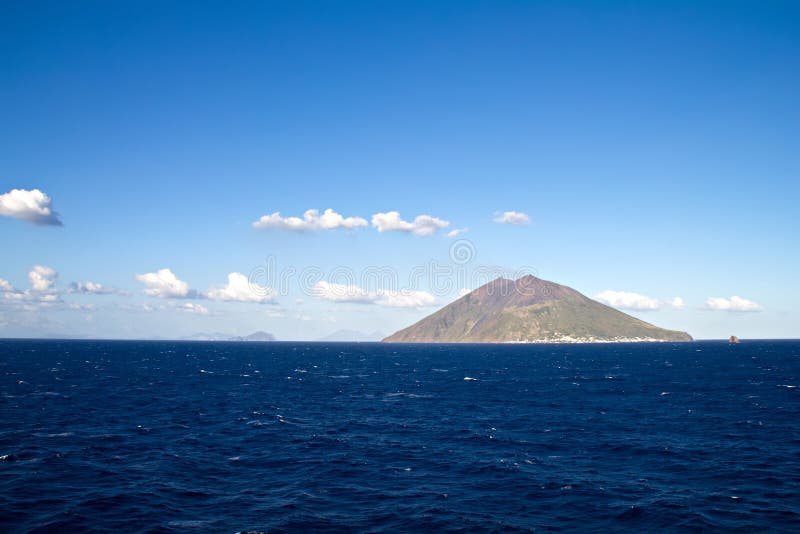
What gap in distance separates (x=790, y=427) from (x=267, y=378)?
133 m

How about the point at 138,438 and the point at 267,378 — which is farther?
the point at 267,378

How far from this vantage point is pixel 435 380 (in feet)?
519

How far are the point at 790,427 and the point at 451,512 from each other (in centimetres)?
6329

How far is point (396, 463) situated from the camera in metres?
59.1

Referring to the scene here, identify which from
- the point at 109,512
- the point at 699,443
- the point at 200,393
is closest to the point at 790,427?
the point at 699,443

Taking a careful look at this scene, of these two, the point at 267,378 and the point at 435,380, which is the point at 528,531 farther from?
the point at 267,378

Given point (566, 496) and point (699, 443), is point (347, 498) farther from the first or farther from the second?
point (699, 443)

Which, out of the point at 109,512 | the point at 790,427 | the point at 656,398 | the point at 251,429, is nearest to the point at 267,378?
the point at 251,429

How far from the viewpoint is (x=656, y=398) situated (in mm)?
109875

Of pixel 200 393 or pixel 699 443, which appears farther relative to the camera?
pixel 200 393

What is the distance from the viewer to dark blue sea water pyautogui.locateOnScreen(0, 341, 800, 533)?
42.2m

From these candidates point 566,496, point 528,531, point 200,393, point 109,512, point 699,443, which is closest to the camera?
point 528,531

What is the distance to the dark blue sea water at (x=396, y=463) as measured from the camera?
42.2 m

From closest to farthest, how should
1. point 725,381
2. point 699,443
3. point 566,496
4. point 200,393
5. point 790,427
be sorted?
point 566,496, point 699,443, point 790,427, point 200,393, point 725,381
